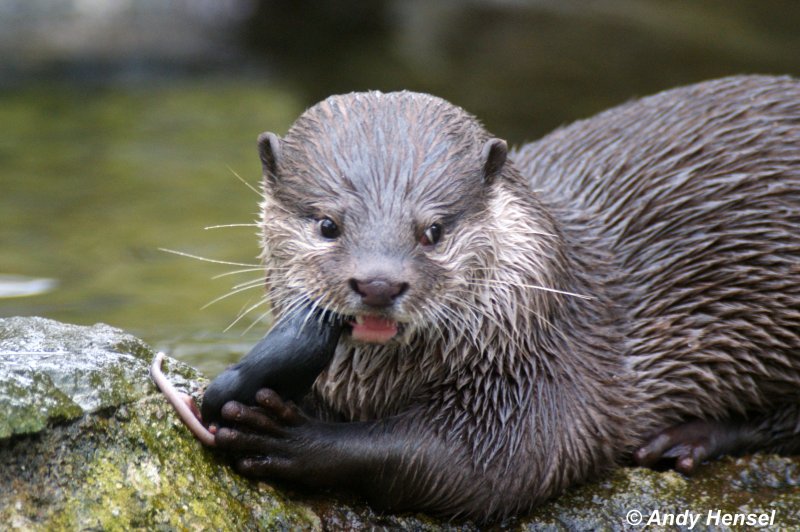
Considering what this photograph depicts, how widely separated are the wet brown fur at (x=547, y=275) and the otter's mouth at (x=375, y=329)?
6cm

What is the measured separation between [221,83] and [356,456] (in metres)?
6.93

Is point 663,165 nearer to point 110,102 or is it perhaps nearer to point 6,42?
point 110,102

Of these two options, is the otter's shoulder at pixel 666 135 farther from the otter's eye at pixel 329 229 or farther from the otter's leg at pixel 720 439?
the otter's eye at pixel 329 229

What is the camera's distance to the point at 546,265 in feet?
10.1

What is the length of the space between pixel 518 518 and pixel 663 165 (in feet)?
3.93

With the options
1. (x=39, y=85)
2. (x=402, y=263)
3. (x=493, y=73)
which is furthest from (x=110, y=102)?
(x=402, y=263)

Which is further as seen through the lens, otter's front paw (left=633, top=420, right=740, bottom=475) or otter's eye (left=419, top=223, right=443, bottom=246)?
otter's front paw (left=633, top=420, right=740, bottom=475)

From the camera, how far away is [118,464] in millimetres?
2539

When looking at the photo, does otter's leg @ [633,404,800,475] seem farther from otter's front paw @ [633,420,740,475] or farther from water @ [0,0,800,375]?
water @ [0,0,800,375]

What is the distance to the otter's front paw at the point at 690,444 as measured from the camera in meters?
3.36

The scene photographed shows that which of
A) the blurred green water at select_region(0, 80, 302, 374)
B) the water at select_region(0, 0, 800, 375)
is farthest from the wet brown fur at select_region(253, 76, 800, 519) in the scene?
the water at select_region(0, 0, 800, 375)

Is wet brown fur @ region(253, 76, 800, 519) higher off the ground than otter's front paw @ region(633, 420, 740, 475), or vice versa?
wet brown fur @ region(253, 76, 800, 519)

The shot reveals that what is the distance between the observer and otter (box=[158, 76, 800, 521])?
276 centimetres

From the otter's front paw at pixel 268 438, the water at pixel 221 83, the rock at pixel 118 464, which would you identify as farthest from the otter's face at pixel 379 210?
the water at pixel 221 83
